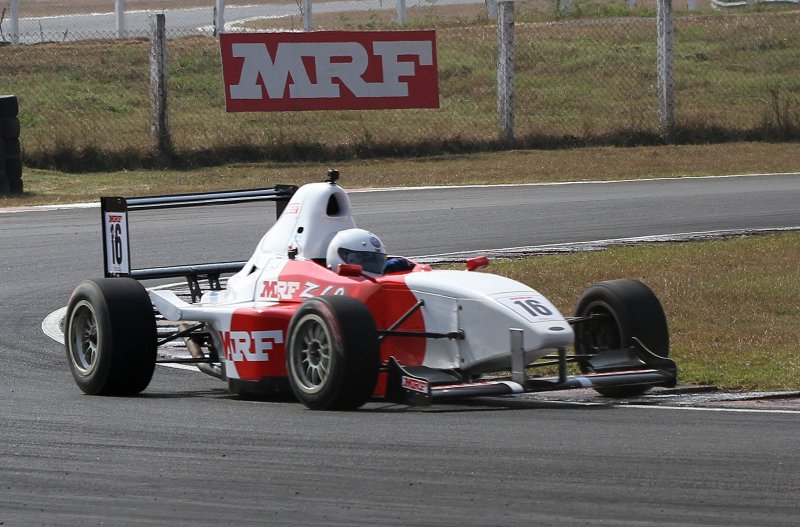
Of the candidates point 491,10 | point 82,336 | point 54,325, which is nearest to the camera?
point 82,336

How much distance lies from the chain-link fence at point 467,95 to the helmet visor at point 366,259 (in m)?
14.4

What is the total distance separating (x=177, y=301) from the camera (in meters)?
9.03

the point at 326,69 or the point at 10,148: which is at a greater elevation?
the point at 326,69

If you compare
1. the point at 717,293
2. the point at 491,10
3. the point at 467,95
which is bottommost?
the point at 717,293

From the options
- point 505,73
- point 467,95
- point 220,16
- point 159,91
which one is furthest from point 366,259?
point 220,16

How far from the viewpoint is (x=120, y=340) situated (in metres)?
8.22

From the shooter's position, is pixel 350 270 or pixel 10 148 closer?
pixel 350 270

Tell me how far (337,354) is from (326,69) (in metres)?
15.7

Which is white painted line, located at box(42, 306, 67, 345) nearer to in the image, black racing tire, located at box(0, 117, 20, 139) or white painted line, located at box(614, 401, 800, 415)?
white painted line, located at box(614, 401, 800, 415)

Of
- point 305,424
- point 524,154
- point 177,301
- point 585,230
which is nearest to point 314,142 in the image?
point 524,154

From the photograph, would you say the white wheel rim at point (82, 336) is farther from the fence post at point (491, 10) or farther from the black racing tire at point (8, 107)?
the fence post at point (491, 10)

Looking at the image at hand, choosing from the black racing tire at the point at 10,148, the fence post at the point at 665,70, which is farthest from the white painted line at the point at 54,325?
the fence post at the point at 665,70

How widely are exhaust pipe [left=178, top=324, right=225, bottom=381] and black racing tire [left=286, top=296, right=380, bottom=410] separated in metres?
1.05

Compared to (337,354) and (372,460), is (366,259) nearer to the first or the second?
(337,354)
